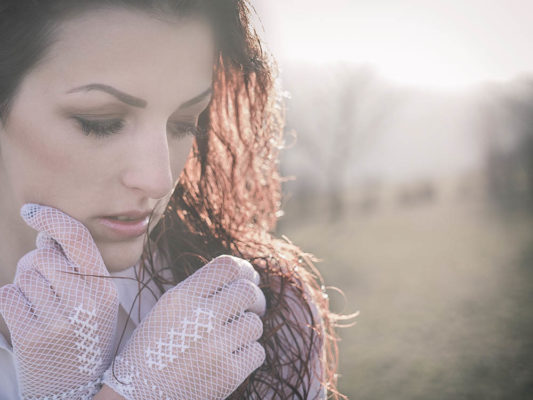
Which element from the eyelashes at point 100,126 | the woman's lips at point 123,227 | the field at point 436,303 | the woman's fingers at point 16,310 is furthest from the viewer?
the field at point 436,303

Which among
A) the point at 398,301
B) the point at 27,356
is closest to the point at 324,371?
the point at 27,356

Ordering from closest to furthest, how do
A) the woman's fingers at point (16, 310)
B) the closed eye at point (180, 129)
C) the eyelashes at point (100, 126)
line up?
the woman's fingers at point (16, 310)
the eyelashes at point (100, 126)
the closed eye at point (180, 129)

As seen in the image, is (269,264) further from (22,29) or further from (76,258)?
(22,29)

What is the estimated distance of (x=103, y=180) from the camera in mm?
1323

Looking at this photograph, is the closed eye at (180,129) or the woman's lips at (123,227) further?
the closed eye at (180,129)

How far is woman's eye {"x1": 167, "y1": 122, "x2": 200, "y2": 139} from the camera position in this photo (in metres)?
1.51

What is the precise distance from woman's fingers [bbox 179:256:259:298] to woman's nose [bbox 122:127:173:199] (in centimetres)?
30

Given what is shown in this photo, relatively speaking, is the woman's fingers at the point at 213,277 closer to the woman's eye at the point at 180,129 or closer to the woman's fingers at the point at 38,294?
the woman's fingers at the point at 38,294

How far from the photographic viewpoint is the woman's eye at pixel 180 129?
151 centimetres

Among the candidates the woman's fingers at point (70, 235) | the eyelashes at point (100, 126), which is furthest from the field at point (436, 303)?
the eyelashes at point (100, 126)

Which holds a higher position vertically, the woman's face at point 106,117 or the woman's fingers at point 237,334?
the woman's face at point 106,117

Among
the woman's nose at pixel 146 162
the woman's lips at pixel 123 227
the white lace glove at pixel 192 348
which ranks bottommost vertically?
the white lace glove at pixel 192 348

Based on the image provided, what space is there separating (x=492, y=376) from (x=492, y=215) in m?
7.70

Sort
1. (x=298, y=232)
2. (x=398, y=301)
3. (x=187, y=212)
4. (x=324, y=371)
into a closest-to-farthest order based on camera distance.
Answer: (x=324, y=371), (x=187, y=212), (x=398, y=301), (x=298, y=232)
